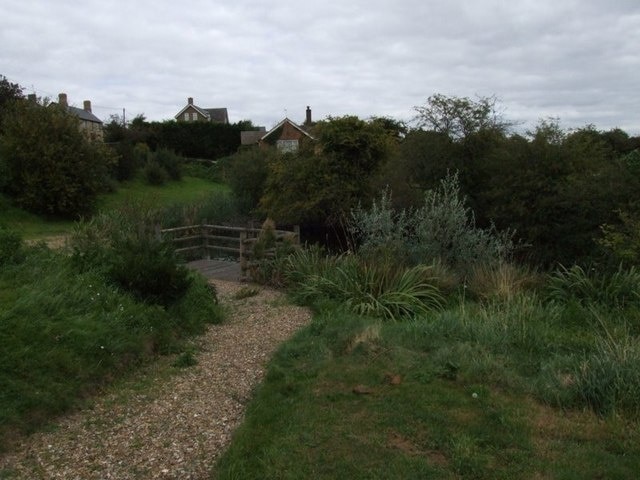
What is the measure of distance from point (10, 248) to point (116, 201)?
714 inches

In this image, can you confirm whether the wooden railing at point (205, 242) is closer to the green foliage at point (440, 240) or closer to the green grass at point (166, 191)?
the green foliage at point (440, 240)

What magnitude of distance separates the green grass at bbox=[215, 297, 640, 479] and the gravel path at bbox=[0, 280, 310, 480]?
0.88 feet

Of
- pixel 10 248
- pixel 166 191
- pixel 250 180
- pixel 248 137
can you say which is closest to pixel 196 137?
pixel 248 137

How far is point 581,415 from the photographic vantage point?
4.02 metres

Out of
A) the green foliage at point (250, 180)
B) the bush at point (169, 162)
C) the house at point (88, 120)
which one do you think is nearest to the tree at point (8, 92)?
the house at point (88, 120)

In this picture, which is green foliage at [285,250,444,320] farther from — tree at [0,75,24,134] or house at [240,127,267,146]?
house at [240,127,267,146]

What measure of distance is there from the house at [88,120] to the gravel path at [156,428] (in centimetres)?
2077

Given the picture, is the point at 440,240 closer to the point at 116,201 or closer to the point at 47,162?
the point at 47,162

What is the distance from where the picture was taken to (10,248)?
26.9ft

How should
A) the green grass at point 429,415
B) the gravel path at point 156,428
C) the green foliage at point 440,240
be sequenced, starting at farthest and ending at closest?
the green foliage at point 440,240 < the gravel path at point 156,428 < the green grass at point 429,415

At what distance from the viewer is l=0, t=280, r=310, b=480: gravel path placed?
3801 mm

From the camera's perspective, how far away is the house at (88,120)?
84.0ft

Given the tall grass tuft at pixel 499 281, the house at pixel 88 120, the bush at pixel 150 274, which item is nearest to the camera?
the bush at pixel 150 274

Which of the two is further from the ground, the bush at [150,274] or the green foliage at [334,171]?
the green foliage at [334,171]
